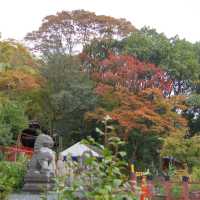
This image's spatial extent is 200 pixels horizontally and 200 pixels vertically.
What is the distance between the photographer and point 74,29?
33594 mm

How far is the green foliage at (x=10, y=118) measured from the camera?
25031 mm

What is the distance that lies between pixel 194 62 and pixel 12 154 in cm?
1181

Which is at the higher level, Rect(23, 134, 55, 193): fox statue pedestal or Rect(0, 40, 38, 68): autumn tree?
Rect(0, 40, 38, 68): autumn tree

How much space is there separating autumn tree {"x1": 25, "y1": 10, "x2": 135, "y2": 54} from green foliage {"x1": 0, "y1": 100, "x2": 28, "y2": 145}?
738cm

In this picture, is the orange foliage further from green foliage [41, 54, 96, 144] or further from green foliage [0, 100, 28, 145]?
green foliage [0, 100, 28, 145]

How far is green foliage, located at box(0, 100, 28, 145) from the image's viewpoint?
985 inches

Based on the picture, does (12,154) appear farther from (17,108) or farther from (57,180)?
(57,180)

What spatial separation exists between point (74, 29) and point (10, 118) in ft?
31.7

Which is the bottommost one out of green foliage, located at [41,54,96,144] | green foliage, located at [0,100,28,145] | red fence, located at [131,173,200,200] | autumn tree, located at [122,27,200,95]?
red fence, located at [131,173,200,200]

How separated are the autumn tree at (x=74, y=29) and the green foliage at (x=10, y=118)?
738 cm

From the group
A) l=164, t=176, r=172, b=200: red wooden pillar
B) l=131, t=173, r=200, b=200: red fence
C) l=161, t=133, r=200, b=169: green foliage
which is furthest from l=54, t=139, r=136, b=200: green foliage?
l=161, t=133, r=200, b=169: green foliage

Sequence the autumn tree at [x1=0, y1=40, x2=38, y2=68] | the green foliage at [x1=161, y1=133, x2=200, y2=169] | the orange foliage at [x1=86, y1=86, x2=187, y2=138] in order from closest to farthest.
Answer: the green foliage at [x1=161, y1=133, x2=200, y2=169]
the orange foliage at [x1=86, y1=86, x2=187, y2=138]
the autumn tree at [x1=0, y1=40, x2=38, y2=68]

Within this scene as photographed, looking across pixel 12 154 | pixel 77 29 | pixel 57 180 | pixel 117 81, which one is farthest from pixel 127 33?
pixel 57 180

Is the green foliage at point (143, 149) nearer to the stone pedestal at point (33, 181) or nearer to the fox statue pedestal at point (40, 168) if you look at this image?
the fox statue pedestal at point (40, 168)
